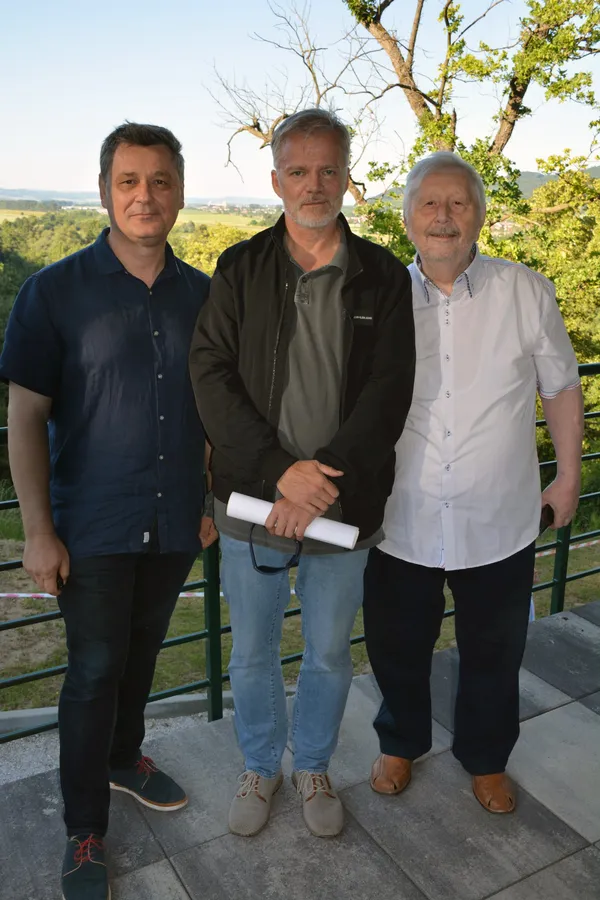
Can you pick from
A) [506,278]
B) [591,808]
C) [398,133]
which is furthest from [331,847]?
[398,133]

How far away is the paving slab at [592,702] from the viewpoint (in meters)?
2.52

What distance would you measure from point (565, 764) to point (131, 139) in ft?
6.74

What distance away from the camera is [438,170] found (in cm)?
180

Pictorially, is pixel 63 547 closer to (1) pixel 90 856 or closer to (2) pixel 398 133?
(1) pixel 90 856

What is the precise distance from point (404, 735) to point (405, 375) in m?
1.04

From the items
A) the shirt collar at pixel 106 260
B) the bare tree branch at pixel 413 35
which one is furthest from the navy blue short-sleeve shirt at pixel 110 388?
the bare tree branch at pixel 413 35

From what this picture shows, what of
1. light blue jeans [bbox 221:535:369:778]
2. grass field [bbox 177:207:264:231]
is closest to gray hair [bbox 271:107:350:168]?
light blue jeans [bbox 221:535:369:778]

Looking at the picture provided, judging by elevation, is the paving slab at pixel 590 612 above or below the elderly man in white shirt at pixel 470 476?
below

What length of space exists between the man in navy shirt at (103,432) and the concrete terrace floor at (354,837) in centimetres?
17

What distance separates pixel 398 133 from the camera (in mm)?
13797

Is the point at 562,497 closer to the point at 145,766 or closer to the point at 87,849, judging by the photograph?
the point at 145,766

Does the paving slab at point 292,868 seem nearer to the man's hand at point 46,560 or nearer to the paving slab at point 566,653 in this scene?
the man's hand at point 46,560

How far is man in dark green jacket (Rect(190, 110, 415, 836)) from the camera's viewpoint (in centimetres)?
167

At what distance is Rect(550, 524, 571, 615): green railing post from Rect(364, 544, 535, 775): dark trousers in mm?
1203
